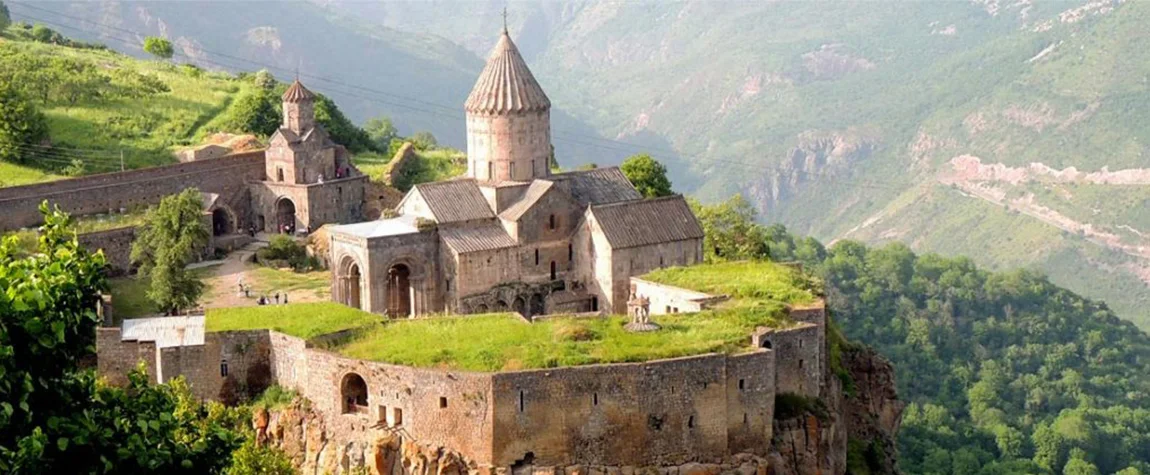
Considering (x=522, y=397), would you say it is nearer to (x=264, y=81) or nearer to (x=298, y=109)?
(x=298, y=109)

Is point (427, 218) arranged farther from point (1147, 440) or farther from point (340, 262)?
point (1147, 440)

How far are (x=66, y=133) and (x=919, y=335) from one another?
5187 cm

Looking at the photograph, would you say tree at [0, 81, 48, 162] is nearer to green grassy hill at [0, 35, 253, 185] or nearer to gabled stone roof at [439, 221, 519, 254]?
green grassy hill at [0, 35, 253, 185]

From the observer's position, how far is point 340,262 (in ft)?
156

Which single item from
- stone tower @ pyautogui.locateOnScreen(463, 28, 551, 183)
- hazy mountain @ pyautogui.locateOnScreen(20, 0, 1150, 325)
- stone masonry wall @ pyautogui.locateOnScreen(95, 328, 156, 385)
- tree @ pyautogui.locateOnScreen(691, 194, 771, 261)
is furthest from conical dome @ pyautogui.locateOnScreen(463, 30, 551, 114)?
hazy mountain @ pyautogui.locateOnScreen(20, 0, 1150, 325)

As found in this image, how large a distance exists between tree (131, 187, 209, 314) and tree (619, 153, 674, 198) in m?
14.3

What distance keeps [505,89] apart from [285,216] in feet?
41.1

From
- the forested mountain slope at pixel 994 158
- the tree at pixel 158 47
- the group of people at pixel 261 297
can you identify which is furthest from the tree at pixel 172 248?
the forested mountain slope at pixel 994 158

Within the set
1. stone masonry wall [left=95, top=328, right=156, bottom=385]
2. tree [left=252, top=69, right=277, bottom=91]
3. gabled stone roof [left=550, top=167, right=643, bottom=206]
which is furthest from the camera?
tree [left=252, top=69, right=277, bottom=91]

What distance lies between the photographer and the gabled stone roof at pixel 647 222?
159ft

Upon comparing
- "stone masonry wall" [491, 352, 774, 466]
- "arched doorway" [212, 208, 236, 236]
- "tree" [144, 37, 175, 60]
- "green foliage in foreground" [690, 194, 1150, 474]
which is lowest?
"green foliage in foreground" [690, 194, 1150, 474]

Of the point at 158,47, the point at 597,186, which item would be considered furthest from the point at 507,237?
the point at 158,47

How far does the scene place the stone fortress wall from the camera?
37094 mm

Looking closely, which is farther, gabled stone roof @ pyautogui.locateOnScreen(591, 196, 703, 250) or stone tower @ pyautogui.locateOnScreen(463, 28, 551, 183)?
stone tower @ pyautogui.locateOnScreen(463, 28, 551, 183)
